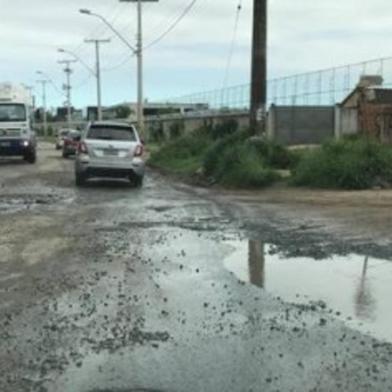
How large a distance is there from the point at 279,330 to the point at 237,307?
1.06 m

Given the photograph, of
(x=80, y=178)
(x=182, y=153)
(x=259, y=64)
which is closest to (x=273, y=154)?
(x=259, y=64)

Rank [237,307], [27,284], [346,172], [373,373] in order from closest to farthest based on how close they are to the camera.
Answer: [373,373] → [237,307] → [27,284] → [346,172]

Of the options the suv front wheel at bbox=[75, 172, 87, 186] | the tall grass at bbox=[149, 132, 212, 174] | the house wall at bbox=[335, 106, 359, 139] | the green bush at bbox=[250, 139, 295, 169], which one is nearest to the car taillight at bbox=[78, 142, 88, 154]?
the suv front wheel at bbox=[75, 172, 87, 186]

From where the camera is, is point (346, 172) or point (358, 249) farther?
point (346, 172)

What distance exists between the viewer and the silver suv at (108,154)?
1035 inches

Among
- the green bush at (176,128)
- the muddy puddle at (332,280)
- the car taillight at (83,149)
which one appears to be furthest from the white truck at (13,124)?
the green bush at (176,128)

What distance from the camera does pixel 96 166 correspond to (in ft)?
86.3

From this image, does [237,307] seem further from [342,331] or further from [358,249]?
[358,249]

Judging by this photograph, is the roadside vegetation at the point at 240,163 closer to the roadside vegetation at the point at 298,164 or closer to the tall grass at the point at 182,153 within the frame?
the roadside vegetation at the point at 298,164

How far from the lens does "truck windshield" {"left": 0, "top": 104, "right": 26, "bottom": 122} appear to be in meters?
38.7

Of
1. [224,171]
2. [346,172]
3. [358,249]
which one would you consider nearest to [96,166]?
[224,171]

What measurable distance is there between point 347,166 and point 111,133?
6948mm

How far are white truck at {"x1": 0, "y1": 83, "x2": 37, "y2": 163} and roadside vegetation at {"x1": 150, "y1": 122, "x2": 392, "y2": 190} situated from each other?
361 inches

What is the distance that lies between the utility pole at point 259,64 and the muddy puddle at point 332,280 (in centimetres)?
1711
